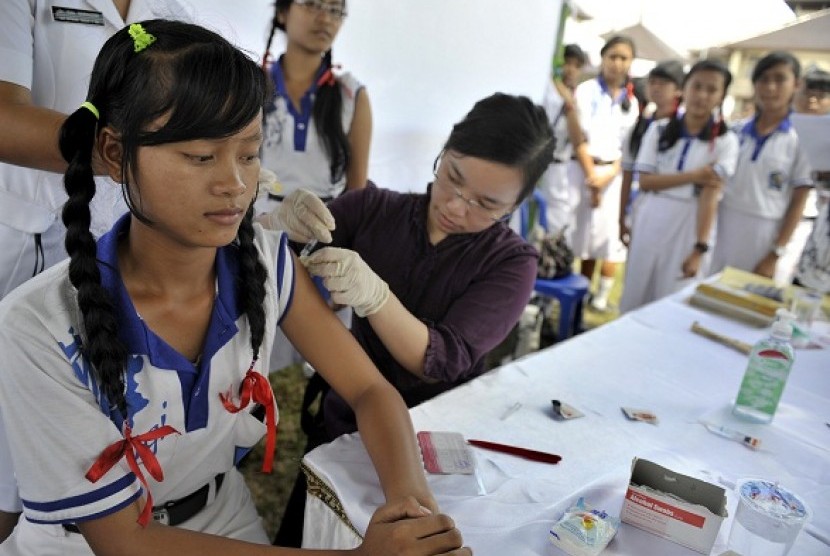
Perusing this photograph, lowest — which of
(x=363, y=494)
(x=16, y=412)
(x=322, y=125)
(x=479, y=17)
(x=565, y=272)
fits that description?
(x=565, y=272)

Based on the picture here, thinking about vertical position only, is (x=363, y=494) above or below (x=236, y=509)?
above

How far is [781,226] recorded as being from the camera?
10.3 feet

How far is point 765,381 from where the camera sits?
4.28 ft

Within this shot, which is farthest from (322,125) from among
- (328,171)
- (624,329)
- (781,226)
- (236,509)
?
(781,226)

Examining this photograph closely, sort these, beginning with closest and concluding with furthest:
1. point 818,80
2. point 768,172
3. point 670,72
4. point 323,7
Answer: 1. point 323,7
2. point 768,172
3. point 818,80
4. point 670,72

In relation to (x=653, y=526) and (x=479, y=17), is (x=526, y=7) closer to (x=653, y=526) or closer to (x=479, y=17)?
(x=479, y=17)

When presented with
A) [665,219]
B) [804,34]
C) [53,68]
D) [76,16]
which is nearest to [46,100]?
[53,68]

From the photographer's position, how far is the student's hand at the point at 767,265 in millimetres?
3131

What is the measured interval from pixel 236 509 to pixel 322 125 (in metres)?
1.37

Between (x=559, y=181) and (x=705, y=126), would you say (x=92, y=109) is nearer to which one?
(x=705, y=126)

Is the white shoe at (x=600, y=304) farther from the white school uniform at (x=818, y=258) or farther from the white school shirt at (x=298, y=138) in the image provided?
the white school shirt at (x=298, y=138)

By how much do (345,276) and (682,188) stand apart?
102 inches

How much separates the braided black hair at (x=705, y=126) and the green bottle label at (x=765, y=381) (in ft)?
6.91

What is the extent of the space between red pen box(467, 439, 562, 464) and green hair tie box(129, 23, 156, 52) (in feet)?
2.73
